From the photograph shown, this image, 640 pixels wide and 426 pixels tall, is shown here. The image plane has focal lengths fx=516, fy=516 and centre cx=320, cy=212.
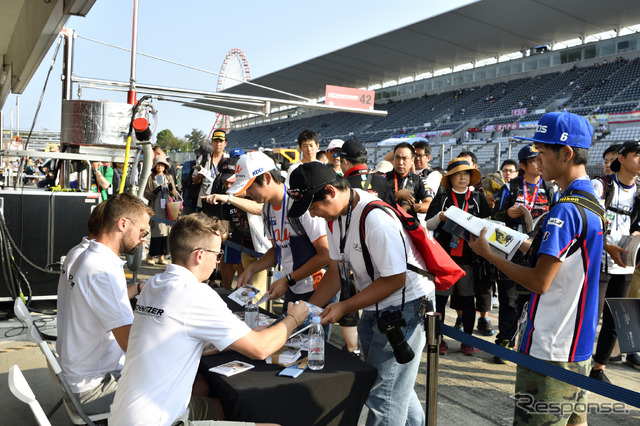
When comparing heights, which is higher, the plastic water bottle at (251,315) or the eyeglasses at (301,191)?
the eyeglasses at (301,191)

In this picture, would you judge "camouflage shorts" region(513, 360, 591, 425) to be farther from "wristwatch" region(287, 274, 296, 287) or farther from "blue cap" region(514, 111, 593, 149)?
"wristwatch" region(287, 274, 296, 287)

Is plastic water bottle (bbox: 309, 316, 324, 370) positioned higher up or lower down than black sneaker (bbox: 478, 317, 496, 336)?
higher up

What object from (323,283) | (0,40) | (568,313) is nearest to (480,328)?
(323,283)

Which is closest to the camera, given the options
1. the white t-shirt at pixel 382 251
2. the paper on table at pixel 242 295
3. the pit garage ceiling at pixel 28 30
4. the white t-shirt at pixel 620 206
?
the white t-shirt at pixel 382 251

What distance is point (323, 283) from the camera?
2992mm

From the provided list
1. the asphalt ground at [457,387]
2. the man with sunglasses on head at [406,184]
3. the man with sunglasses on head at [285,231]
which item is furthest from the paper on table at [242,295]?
the man with sunglasses on head at [406,184]

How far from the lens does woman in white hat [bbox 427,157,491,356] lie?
4.79m

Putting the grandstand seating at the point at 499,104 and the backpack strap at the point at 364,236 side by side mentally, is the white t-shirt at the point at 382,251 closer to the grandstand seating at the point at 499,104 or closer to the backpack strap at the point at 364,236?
the backpack strap at the point at 364,236

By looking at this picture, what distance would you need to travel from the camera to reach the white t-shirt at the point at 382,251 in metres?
2.37

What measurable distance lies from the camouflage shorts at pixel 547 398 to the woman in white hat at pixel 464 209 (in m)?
2.44

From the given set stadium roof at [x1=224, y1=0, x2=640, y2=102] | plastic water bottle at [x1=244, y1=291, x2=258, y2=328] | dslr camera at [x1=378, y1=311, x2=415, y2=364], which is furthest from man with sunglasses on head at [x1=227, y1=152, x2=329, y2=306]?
stadium roof at [x1=224, y1=0, x2=640, y2=102]

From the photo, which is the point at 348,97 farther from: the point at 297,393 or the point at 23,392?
the point at 23,392

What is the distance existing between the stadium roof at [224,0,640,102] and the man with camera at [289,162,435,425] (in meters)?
31.1

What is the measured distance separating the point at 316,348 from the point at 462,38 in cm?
3716
